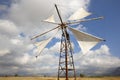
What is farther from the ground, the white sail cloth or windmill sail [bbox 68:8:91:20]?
windmill sail [bbox 68:8:91:20]

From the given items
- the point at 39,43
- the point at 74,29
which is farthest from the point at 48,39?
the point at 74,29

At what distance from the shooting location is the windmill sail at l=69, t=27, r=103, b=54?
35.0m

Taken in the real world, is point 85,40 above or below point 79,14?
below

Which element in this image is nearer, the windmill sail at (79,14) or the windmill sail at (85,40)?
the windmill sail at (85,40)

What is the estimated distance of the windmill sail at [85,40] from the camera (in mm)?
34959

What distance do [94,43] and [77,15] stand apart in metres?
6.24

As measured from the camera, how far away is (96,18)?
36.1m

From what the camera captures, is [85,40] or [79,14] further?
[79,14]

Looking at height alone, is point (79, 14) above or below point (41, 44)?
above

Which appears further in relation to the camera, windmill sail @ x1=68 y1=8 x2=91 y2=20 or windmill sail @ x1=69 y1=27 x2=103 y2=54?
windmill sail @ x1=68 y1=8 x2=91 y2=20

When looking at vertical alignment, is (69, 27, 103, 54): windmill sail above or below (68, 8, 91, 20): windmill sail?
below

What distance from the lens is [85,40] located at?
3553 cm

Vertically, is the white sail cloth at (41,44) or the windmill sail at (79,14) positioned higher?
the windmill sail at (79,14)

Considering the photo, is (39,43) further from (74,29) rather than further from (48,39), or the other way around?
(74,29)
